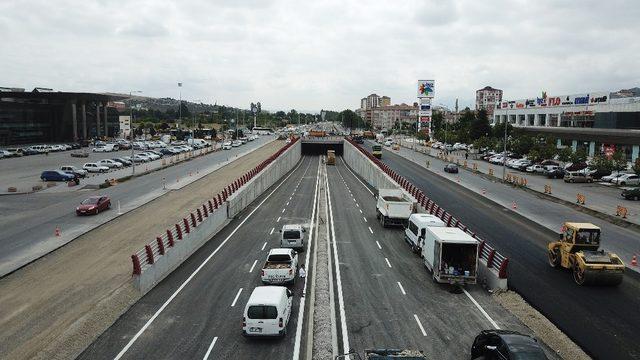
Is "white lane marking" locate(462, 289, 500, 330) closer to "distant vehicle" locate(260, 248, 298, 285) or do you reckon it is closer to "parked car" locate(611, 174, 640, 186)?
"distant vehicle" locate(260, 248, 298, 285)

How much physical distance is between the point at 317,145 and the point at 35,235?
9695cm

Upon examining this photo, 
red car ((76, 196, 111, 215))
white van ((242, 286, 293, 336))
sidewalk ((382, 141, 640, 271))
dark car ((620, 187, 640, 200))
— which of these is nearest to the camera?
white van ((242, 286, 293, 336))

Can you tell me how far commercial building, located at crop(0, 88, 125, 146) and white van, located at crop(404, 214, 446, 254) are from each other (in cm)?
10883

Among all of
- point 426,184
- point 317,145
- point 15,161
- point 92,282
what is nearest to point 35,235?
point 92,282

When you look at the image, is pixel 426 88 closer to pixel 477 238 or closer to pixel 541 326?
pixel 477 238

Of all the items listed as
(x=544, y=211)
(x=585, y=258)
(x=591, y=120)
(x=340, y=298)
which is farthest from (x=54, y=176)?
(x=591, y=120)

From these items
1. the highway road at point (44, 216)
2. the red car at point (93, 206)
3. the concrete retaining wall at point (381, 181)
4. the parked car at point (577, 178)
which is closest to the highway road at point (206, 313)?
the concrete retaining wall at point (381, 181)

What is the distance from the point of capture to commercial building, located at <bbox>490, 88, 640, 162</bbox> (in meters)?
85.0

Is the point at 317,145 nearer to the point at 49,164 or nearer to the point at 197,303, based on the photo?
the point at 49,164

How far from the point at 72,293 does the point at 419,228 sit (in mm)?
19500

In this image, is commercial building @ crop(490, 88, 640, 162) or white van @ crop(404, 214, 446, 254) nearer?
white van @ crop(404, 214, 446, 254)

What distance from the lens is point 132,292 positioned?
22.0 metres

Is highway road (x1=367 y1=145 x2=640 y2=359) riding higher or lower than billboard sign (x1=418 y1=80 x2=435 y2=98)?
lower

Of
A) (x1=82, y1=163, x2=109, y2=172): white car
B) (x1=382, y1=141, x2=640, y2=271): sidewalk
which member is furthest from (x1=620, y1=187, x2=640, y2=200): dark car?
(x1=82, y1=163, x2=109, y2=172): white car
